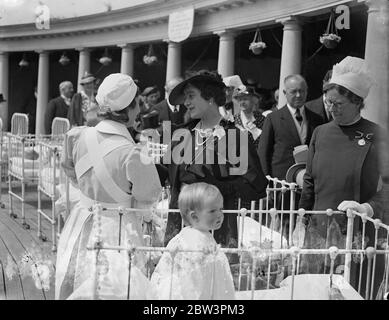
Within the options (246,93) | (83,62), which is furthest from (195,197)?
(246,93)

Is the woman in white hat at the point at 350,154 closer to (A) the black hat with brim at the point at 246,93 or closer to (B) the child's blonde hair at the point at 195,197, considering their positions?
(B) the child's blonde hair at the point at 195,197

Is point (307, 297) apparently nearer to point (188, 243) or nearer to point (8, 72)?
point (188, 243)

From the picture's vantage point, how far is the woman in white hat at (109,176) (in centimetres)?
176

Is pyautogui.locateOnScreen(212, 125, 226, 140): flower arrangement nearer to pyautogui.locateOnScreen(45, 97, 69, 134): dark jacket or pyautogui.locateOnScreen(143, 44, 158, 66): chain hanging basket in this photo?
pyautogui.locateOnScreen(143, 44, 158, 66): chain hanging basket

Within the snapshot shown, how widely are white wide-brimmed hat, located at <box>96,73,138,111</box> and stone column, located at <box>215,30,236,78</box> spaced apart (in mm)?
352

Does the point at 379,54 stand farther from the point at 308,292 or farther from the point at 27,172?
the point at 27,172

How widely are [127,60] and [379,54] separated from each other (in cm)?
79

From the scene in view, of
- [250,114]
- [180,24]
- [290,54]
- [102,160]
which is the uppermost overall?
[290,54]

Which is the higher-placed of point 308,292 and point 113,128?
point 113,128

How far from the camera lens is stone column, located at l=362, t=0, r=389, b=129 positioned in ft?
4.83

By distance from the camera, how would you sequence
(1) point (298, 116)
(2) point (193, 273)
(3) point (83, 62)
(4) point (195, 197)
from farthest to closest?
(1) point (298, 116), (3) point (83, 62), (4) point (195, 197), (2) point (193, 273)

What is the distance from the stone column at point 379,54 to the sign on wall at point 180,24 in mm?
520

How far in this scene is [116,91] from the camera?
175cm
